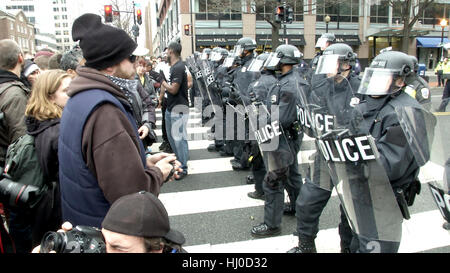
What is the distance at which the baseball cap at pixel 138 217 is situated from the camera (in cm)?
→ 141

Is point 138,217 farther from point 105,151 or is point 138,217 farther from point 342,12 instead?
point 342,12

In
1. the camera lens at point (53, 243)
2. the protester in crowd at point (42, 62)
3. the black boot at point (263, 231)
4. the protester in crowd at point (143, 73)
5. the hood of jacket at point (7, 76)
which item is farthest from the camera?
the protester in crowd at point (143, 73)

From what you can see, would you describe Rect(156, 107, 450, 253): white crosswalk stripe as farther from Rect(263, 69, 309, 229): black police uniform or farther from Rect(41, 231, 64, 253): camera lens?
Rect(41, 231, 64, 253): camera lens

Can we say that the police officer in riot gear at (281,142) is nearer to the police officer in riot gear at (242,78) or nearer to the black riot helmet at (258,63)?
the black riot helmet at (258,63)

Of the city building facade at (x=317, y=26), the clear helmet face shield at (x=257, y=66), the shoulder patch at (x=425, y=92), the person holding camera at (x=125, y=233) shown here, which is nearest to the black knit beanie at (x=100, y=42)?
the person holding camera at (x=125, y=233)

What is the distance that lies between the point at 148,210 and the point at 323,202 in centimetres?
195

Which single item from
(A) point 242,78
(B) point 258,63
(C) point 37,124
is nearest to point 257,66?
(B) point 258,63

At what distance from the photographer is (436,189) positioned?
1933 mm

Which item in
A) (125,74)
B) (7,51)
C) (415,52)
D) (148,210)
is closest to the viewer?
(148,210)

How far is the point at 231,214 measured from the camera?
4.39 metres

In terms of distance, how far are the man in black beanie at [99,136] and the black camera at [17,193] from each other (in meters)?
0.58
